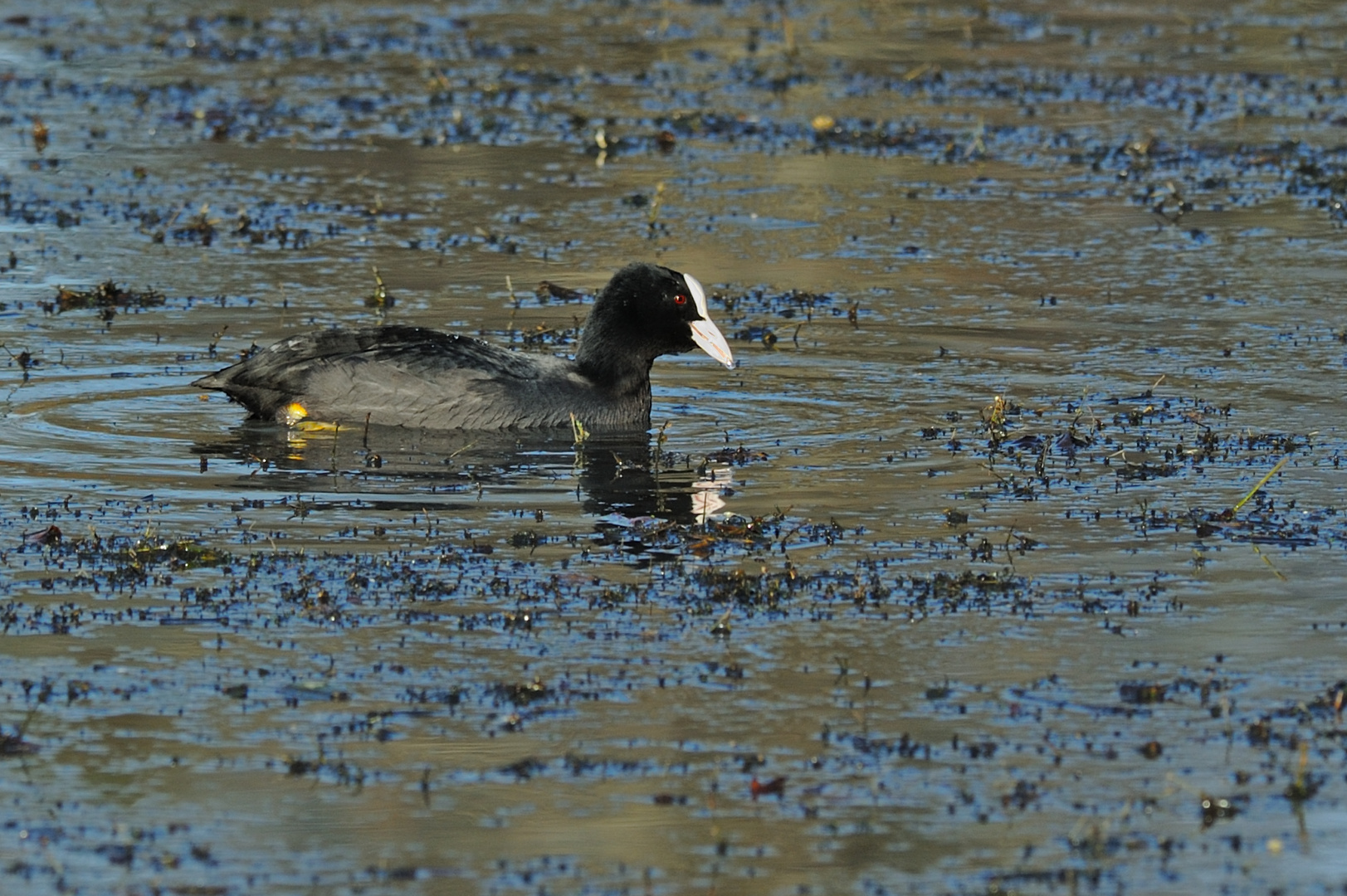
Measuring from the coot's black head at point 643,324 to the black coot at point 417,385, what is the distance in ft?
0.23

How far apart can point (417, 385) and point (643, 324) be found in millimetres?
1281

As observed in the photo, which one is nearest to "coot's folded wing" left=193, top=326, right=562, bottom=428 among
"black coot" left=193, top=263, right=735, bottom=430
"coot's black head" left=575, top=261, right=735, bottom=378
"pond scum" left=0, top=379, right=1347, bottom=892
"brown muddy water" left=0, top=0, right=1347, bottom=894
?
"black coot" left=193, top=263, right=735, bottom=430

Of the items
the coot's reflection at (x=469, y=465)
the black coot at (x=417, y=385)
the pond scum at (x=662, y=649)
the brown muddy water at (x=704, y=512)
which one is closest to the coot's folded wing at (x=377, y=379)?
the black coot at (x=417, y=385)

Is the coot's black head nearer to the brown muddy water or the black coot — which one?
the black coot

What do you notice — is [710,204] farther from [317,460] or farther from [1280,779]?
[1280,779]

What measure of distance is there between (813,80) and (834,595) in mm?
14349

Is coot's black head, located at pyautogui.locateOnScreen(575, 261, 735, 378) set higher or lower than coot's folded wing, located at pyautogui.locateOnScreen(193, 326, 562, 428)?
higher

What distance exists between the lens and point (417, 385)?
11.4 m

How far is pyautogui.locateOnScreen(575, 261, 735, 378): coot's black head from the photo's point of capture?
38.3 feet

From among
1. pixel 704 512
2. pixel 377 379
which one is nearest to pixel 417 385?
pixel 377 379

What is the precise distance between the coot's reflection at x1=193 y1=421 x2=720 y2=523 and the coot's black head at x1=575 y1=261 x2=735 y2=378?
46 centimetres

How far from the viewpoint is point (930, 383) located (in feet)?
39.3

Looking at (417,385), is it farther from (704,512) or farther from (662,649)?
(662,649)

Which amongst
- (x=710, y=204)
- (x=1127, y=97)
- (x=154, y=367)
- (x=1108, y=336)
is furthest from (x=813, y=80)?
(x=154, y=367)
